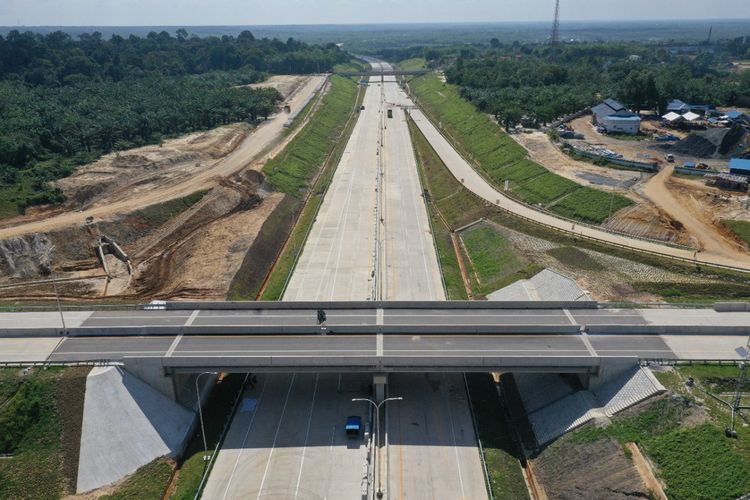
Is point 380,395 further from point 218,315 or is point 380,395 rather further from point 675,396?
point 675,396

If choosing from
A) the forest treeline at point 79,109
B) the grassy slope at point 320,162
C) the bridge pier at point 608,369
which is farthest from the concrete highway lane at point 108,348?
the forest treeline at point 79,109

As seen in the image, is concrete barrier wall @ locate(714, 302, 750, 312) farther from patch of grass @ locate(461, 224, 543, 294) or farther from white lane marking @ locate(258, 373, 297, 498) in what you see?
white lane marking @ locate(258, 373, 297, 498)

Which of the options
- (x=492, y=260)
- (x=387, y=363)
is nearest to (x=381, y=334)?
(x=387, y=363)

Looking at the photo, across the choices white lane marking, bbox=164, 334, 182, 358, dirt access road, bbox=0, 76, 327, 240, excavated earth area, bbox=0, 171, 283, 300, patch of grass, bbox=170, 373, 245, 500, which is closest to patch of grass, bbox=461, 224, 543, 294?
excavated earth area, bbox=0, 171, 283, 300

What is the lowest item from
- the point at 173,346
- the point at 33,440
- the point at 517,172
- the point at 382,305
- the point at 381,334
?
the point at 33,440

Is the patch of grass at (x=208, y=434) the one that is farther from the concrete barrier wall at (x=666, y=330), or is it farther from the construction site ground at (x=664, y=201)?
the construction site ground at (x=664, y=201)

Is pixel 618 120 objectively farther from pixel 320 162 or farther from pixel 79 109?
pixel 79 109

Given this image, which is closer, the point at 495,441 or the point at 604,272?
the point at 495,441
